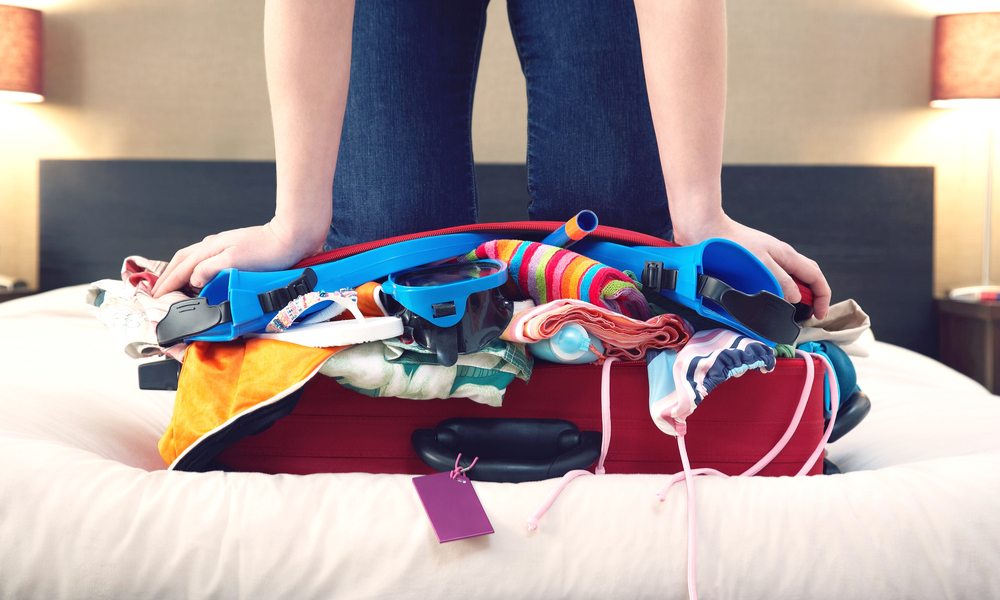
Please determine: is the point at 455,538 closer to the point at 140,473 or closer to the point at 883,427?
the point at 140,473

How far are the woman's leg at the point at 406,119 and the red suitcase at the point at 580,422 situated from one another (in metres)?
0.37

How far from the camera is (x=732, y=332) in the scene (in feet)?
1.66

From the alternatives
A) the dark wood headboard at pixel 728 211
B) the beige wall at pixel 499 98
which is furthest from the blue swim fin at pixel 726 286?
the beige wall at pixel 499 98

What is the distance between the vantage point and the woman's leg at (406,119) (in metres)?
0.83

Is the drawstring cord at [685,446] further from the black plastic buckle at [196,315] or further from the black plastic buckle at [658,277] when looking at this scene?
the black plastic buckle at [196,315]

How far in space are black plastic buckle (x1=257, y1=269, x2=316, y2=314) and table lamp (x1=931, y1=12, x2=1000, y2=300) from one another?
2.11m

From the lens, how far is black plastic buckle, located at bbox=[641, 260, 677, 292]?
516 mm

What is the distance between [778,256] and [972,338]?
1.77 metres

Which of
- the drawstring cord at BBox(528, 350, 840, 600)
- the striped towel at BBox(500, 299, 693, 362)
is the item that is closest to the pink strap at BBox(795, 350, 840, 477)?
the drawstring cord at BBox(528, 350, 840, 600)

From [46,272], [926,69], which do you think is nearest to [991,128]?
[926,69]

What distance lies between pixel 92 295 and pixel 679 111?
2.03 ft

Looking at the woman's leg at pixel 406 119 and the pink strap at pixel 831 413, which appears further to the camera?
the woman's leg at pixel 406 119

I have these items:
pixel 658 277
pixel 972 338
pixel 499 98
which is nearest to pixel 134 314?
pixel 658 277

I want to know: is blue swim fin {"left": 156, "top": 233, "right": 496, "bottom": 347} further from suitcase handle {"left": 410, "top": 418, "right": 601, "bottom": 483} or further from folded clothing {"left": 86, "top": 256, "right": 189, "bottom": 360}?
suitcase handle {"left": 410, "top": 418, "right": 601, "bottom": 483}
